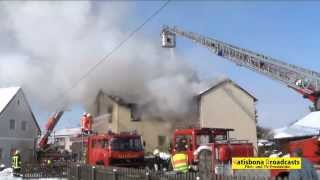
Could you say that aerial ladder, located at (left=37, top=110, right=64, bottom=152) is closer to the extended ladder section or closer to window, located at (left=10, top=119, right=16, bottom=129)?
the extended ladder section

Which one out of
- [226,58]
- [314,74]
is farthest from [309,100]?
[226,58]

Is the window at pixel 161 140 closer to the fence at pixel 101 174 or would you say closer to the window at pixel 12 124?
the window at pixel 12 124

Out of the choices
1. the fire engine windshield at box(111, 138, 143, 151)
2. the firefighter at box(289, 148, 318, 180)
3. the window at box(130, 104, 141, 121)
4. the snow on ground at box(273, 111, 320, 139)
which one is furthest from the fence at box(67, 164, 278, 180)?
the window at box(130, 104, 141, 121)

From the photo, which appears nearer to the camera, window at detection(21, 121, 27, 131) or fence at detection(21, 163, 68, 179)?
fence at detection(21, 163, 68, 179)

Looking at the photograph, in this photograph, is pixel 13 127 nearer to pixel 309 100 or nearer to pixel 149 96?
pixel 149 96

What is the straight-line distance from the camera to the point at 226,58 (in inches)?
1736

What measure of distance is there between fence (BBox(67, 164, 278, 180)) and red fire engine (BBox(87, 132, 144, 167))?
6.70ft

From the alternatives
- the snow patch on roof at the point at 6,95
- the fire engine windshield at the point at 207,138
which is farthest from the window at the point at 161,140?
the fire engine windshield at the point at 207,138

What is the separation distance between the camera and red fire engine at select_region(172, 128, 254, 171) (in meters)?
21.7

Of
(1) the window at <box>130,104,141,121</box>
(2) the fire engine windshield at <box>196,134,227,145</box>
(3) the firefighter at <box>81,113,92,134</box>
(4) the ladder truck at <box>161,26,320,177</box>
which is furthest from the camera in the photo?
(1) the window at <box>130,104,141,121</box>

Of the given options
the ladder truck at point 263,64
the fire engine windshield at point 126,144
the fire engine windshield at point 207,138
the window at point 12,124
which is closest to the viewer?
the fire engine windshield at point 207,138

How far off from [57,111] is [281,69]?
16508mm

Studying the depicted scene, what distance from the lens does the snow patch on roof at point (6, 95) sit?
5122 cm

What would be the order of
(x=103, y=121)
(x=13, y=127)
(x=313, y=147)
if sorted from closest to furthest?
(x=313, y=147) < (x=103, y=121) < (x=13, y=127)
